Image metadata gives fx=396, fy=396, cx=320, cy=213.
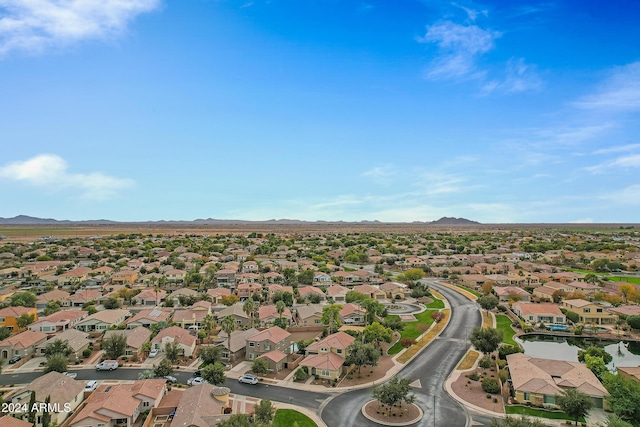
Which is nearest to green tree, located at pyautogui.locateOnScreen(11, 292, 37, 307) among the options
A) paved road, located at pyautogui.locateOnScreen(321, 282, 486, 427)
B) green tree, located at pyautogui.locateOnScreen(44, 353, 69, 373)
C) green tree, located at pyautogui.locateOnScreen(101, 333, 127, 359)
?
green tree, located at pyautogui.locateOnScreen(101, 333, 127, 359)

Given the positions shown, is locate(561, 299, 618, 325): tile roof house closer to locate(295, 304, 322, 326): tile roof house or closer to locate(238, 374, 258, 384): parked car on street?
locate(295, 304, 322, 326): tile roof house

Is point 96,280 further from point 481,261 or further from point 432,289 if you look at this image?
point 481,261

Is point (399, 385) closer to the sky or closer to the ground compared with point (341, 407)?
closer to the sky

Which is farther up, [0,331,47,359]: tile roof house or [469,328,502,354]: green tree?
[469,328,502,354]: green tree

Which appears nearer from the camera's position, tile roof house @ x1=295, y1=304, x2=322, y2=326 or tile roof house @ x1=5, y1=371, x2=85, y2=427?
tile roof house @ x1=5, y1=371, x2=85, y2=427

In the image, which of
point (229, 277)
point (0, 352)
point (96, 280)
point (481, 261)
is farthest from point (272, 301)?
point (481, 261)

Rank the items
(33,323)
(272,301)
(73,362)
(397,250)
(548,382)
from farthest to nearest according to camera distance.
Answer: (397,250) → (272,301) → (33,323) → (73,362) → (548,382)

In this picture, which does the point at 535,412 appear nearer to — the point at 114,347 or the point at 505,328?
the point at 505,328
